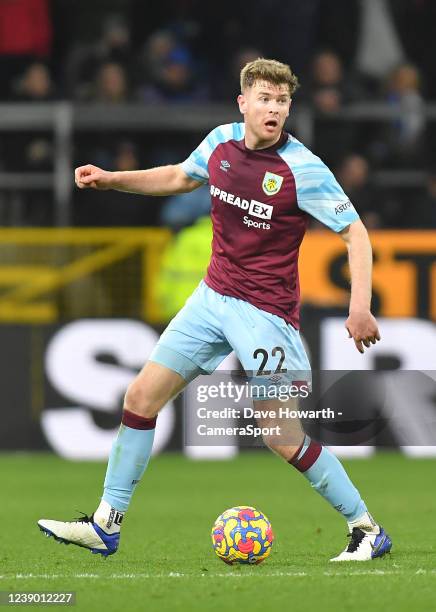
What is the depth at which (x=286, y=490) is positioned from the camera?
35.5 feet

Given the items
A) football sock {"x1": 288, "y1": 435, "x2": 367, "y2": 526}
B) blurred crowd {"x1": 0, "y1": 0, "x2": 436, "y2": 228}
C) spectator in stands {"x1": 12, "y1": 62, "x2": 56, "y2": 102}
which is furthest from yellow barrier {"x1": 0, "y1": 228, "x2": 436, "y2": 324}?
football sock {"x1": 288, "y1": 435, "x2": 367, "y2": 526}

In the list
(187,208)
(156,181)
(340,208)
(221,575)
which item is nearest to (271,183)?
(340,208)

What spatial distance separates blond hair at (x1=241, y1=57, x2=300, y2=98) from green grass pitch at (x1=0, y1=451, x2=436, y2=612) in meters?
2.09

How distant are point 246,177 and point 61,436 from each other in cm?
651

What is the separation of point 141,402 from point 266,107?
1.40m

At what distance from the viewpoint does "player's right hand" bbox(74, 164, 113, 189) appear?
702 centimetres

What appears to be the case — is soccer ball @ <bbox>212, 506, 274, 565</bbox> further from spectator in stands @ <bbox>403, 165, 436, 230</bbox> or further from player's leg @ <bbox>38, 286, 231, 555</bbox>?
spectator in stands @ <bbox>403, 165, 436, 230</bbox>

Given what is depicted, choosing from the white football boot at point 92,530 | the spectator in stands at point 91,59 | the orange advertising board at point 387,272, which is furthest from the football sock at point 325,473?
the spectator in stands at point 91,59

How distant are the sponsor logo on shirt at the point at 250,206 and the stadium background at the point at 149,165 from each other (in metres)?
4.16

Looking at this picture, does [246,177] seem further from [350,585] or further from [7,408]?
[7,408]

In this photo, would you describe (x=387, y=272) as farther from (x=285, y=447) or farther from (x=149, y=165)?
(x=285, y=447)

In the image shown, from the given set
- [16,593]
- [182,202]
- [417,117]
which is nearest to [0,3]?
[182,202]

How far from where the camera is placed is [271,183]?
6.93 metres

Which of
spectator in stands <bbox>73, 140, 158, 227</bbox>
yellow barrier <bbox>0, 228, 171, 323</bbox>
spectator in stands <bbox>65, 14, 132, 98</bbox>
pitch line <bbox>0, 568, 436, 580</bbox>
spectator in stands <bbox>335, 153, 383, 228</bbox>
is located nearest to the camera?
pitch line <bbox>0, 568, 436, 580</bbox>
